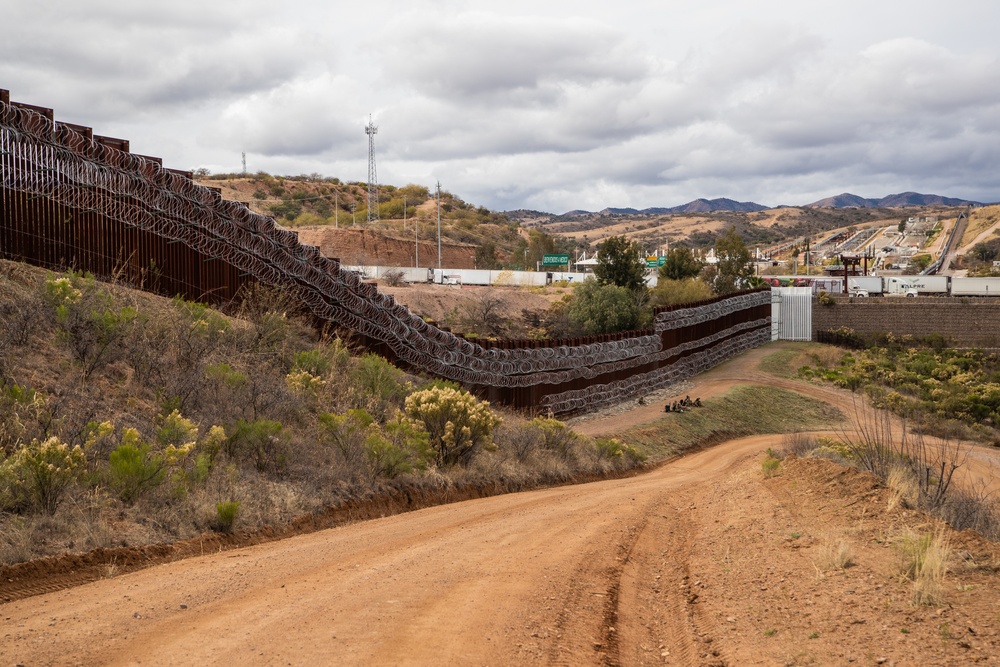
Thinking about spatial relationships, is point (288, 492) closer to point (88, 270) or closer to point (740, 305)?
point (88, 270)

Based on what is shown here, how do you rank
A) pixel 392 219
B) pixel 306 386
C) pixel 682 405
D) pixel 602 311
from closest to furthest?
pixel 306 386 → pixel 682 405 → pixel 602 311 → pixel 392 219

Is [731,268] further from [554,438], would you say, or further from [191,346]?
[191,346]

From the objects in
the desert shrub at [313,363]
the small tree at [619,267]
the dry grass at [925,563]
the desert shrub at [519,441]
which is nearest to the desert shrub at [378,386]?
the desert shrub at [313,363]

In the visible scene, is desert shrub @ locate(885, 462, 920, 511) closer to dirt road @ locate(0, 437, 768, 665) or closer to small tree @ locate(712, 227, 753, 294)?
dirt road @ locate(0, 437, 768, 665)

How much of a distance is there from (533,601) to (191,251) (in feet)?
49.3

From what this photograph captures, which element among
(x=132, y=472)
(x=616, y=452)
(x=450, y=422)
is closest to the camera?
(x=132, y=472)

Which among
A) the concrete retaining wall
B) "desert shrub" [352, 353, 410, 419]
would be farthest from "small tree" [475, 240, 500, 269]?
"desert shrub" [352, 353, 410, 419]

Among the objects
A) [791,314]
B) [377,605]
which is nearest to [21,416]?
[377,605]

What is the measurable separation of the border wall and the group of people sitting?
9.85 ft

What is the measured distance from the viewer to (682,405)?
31875 mm

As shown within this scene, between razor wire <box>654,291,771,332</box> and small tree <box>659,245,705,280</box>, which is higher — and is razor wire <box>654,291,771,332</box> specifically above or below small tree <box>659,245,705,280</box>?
below

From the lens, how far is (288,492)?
39.3ft

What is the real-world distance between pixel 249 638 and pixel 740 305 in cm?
4613

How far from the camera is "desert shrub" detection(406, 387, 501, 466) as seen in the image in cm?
1656
